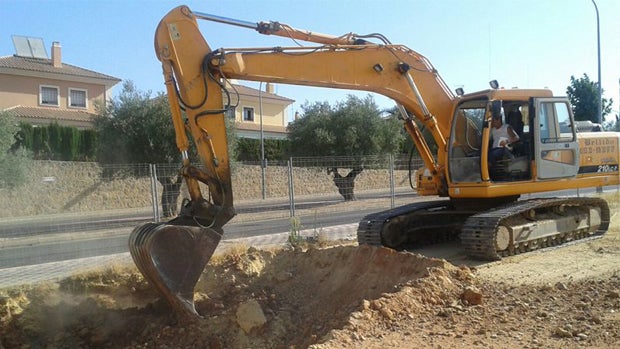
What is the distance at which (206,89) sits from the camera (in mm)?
6465

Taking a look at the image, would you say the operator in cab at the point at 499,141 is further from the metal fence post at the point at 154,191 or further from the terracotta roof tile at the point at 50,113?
the terracotta roof tile at the point at 50,113

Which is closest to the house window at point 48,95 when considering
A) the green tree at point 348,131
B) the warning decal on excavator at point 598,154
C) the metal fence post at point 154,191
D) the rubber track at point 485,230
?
the green tree at point 348,131

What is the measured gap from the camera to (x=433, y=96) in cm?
952

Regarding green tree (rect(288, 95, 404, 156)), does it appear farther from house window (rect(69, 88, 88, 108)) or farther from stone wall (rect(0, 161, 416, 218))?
house window (rect(69, 88, 88, 108))

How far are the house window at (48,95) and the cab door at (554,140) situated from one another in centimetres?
3273

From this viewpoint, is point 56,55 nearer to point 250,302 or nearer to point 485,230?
point 485,230

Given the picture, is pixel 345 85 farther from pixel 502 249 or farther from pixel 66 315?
pixel 66 315

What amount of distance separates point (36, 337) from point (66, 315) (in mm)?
401

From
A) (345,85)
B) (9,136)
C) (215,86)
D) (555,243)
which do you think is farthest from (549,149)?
(9,136)

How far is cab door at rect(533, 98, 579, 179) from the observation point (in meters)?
9.37

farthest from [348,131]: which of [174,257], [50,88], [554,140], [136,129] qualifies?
[174,257]

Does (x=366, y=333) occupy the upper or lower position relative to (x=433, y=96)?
lower

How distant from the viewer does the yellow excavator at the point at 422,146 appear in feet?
20.3

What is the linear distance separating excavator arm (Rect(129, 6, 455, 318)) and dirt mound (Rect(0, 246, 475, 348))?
1.59ft
